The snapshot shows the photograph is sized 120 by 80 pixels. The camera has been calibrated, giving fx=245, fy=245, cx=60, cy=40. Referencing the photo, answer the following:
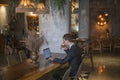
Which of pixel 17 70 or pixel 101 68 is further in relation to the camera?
pixel 101 68

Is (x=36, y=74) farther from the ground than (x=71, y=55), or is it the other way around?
(x=71, y=55)

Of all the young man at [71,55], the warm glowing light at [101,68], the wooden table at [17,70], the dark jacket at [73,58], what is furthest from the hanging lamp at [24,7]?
the warm glowing light at [101,68]

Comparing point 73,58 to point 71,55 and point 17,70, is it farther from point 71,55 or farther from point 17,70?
point 17,70

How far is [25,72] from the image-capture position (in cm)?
390

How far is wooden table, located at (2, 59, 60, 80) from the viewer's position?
3.52 metres

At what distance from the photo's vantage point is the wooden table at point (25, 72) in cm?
352

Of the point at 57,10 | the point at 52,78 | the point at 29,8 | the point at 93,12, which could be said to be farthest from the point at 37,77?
the point at 93,12

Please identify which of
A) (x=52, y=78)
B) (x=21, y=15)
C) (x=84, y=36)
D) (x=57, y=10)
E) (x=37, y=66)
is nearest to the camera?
(x=37, y=66)

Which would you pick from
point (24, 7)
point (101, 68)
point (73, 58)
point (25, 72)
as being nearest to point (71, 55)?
point (73, 58)

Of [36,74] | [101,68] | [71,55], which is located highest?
[71,55]

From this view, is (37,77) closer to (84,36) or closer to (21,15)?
(84,36)

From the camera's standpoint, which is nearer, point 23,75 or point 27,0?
point 23,75

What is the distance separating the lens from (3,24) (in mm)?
14734

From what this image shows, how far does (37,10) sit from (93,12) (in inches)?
479
